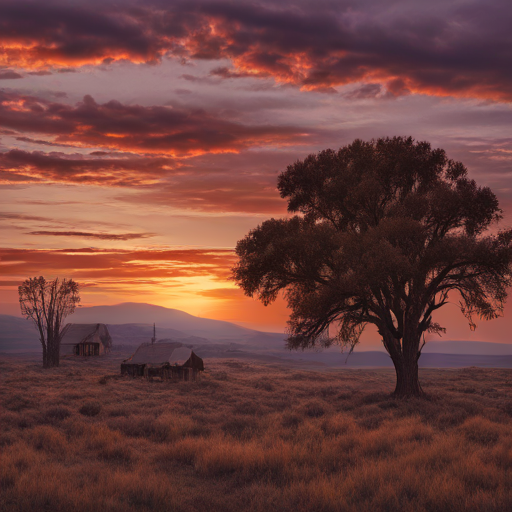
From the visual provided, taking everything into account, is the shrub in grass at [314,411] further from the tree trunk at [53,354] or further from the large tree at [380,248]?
the tree trunk at [53,354]

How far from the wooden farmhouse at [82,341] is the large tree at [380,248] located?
200 feet

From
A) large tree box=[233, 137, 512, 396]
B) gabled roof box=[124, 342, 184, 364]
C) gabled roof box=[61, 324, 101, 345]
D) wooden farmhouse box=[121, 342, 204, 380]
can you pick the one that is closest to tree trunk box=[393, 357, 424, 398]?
large tree box=[233, 137, 512, 396]

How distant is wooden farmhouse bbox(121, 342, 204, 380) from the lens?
1732 inches

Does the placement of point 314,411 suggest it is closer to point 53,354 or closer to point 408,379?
point 408,379

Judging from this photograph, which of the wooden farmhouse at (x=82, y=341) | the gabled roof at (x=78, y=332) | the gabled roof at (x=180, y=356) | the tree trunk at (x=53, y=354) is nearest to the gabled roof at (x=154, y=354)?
the gabled roof at (x=180, y=356)

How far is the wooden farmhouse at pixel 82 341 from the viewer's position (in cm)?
7806

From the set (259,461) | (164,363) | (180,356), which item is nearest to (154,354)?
(164,363)

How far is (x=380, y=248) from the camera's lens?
20.7 meters

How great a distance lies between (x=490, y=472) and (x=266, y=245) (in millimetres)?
16213

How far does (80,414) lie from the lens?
20.4 metres

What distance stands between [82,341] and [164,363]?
39.4 metres

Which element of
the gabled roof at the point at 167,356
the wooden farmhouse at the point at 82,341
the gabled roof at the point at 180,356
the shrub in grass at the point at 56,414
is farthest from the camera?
the wooden farmhouse at the point at 82,341

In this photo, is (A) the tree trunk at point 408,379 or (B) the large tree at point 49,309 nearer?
(A) the tree trunk at point 408,379

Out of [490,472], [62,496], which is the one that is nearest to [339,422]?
[490,472]
